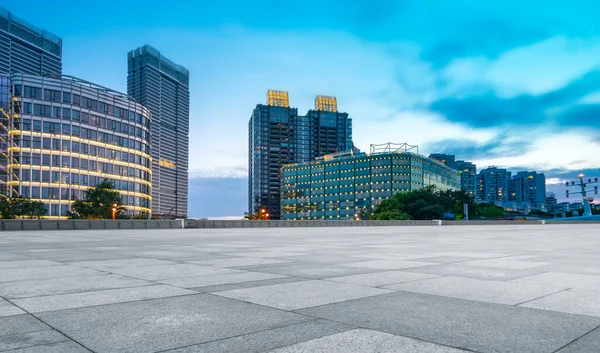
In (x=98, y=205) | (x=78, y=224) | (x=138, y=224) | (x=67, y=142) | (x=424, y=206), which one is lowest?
(x=138, y=224)

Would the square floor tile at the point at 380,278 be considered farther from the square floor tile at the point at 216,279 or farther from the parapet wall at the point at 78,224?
the parapet wall at the point at 78,224

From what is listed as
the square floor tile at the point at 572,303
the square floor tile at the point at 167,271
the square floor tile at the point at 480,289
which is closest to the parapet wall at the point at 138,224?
the square floor tile at the point at 167,271

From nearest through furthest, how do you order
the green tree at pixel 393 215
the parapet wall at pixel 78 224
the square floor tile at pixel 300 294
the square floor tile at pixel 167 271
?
the square floor tile at pixel 300 294 < the square floor tile at pixel 167 271 < the parapet wall at pixel 78 224 < the green tree at pixel 393 215

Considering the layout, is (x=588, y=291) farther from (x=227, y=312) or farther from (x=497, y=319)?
(x=227, y=312)

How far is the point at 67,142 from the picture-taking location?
11425 centimetres

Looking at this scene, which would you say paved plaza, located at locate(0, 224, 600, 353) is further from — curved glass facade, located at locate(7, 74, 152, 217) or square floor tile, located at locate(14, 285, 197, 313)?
curved glass facade, located at locate(7, 74, 152, 217)

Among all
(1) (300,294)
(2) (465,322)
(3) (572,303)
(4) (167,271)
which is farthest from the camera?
(4) (167,271)

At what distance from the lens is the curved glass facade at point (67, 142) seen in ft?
355

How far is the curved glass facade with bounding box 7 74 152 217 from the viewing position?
108250mm

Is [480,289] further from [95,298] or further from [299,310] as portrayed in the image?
[95,298]

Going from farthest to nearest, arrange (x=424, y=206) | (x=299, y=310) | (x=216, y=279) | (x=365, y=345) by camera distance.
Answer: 1. (x=424, y=206)
2. (x=216, y=279)
3. (x=299, y=310)
4. (x=365, y=345)

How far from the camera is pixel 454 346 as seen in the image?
3.18 metres

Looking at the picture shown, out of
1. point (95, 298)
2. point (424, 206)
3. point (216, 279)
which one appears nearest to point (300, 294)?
point (216, 279)

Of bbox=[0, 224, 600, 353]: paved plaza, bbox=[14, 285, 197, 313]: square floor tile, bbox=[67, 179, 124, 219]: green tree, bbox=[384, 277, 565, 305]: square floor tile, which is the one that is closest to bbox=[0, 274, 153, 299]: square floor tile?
bbox=[0, 224, 600, 353]: paved plaza
